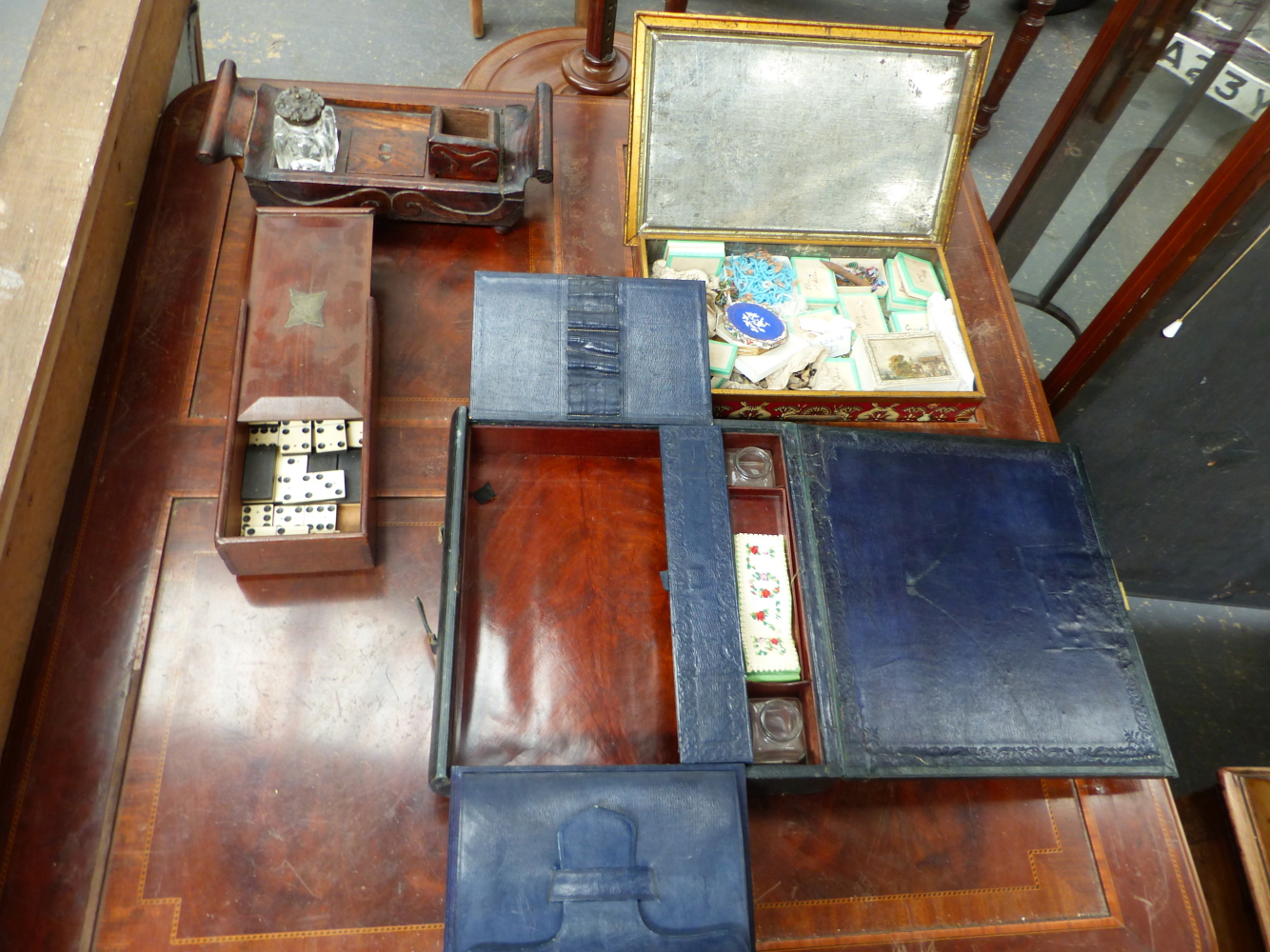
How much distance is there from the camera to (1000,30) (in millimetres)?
5320

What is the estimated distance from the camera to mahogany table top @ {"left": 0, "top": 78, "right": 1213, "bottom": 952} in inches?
74.0

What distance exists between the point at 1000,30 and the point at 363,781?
585 centimetres

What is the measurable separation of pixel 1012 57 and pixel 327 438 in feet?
14.0

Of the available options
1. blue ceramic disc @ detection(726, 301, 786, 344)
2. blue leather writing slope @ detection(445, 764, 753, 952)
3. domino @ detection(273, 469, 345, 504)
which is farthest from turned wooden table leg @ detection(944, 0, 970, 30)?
blue leather writing slope @ detection(445, 764, 753, 952)

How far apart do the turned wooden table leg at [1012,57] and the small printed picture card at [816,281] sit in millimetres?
1853

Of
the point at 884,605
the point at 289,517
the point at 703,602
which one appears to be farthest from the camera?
the point at 289,517

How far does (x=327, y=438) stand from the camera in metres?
2.29

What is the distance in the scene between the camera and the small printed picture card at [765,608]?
2.01 m

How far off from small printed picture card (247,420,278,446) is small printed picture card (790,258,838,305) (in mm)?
1738

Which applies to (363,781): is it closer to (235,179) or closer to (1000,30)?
(235,179)

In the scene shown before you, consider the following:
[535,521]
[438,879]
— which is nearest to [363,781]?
[438,879]

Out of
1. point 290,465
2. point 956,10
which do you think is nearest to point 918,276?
point 290,465

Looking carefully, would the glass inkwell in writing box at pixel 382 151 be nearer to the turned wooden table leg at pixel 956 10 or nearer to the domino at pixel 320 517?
the domino at pixel 320 517

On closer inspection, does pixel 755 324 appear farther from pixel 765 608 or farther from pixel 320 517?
pixel 320 517
